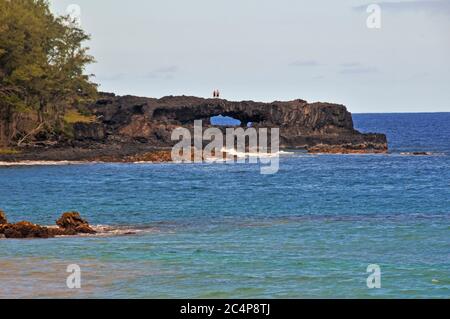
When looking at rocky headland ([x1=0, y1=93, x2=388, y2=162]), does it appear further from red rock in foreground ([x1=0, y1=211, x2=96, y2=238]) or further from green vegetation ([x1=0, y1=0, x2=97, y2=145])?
red rock in foreground ([x1=0, y1=211, x2=96, y2=238])

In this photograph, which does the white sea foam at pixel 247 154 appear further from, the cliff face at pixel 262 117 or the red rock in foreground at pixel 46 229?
the red rock in foreground at pixel 46 229

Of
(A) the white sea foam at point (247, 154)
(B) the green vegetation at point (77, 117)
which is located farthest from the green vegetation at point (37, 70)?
(A) the white sea foam at point (247, 154)

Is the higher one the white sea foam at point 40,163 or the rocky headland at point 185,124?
the rocky headland at point 185,124

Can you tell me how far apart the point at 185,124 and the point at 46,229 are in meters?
88.7

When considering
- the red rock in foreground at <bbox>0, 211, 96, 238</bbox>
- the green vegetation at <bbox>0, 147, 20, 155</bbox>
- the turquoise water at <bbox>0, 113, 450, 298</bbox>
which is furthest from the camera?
the green vegetation at <bbox>0, 147, 20, 155</bbox>

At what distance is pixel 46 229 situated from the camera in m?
43.2

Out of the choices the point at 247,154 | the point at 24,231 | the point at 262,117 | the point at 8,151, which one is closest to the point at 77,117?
the point at 262,117

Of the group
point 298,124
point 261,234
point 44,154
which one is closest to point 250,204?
point 261,234

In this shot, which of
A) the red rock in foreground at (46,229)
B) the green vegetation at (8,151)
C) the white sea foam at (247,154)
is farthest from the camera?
the white sea foam at (247,154)

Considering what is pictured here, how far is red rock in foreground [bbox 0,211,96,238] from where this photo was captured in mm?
42562

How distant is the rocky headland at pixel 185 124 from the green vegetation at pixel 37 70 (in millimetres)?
2491

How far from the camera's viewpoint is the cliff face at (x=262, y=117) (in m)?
128

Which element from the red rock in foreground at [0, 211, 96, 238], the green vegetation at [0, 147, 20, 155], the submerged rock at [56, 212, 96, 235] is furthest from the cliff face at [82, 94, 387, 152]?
the red rock in foreground at [0, 211, 96, 238]

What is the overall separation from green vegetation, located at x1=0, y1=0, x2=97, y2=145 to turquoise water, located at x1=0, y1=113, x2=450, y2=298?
19.4 meters
